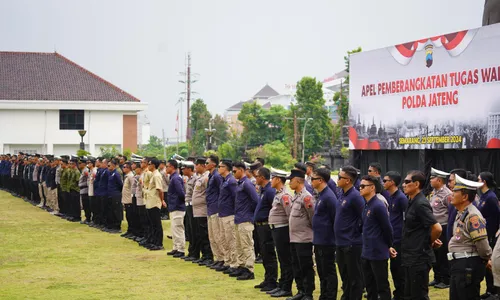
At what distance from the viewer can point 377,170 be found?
11.2 metres

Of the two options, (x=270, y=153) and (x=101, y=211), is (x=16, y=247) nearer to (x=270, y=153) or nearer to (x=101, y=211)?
(x=101, y=211)

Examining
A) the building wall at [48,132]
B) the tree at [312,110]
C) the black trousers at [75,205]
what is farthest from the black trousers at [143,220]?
the tree at [312,110]

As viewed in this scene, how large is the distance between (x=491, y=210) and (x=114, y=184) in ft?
40.1

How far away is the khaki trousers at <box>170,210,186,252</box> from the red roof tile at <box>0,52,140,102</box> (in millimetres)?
42419

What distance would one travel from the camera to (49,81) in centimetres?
5866

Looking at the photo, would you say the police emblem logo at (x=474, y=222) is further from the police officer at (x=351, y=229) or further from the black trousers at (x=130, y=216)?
the black trousers at (x=130, y=216)

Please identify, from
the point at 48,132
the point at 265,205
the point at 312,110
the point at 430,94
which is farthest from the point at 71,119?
the point at 265,205

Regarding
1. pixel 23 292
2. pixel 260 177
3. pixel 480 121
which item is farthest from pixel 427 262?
pixel 480 121

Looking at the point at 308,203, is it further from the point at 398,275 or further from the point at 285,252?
the point at 398,275

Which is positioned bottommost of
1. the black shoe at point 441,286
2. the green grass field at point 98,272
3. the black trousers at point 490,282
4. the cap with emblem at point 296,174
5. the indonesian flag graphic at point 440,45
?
the green grass field at point 98,272

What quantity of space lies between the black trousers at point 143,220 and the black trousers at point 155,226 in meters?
Answer: 0.58

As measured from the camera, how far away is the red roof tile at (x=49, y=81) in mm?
56938

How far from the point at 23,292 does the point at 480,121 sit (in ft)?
37.7

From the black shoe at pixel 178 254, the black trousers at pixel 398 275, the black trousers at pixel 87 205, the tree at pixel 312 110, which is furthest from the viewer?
the tree at pixel 312 110
